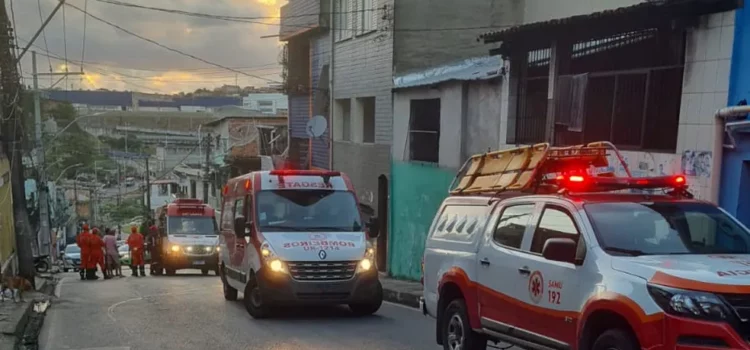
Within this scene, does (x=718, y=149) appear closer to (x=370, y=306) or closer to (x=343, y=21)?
(x=370, y=306)

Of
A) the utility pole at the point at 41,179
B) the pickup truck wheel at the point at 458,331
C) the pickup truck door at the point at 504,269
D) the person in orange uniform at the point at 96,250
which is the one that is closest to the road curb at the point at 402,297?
the pickup truck wheel at the point at 458,331

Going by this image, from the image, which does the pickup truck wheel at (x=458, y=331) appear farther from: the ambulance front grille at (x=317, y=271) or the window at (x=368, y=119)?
the window at (x=368, y=119)

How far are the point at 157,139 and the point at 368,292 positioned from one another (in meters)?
71.3

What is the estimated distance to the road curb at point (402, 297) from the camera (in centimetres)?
1612

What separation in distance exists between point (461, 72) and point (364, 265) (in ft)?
20.4

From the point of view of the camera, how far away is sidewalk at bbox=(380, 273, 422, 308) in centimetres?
1631

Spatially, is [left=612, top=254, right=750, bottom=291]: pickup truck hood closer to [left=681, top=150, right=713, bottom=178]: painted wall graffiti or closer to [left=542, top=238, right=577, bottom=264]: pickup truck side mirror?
[left=542, top=238, right=577, bottom=264]: pickup truck side mirror

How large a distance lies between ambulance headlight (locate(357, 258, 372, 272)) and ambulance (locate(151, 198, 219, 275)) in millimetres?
17090

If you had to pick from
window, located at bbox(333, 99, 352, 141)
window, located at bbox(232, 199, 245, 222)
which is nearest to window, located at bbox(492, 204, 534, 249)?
window, located at bbox(232, 199, 245, 222)

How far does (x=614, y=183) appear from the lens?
7238 millimetres

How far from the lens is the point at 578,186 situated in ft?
24.0

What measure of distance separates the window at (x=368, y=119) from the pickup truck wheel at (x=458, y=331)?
1667 centimetres

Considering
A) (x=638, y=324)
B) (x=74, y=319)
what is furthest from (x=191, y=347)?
(x=638, y=324)

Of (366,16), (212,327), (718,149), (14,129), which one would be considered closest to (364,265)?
(212,327)
